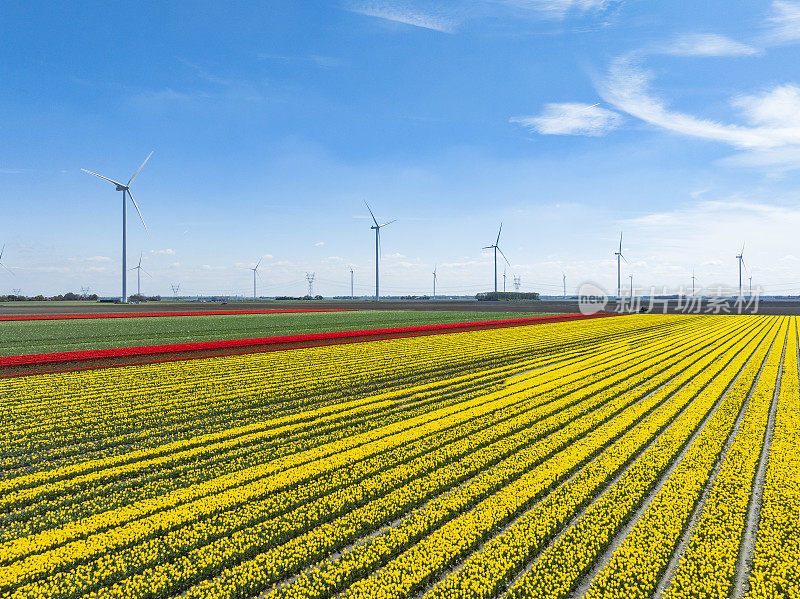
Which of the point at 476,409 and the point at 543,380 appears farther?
the point at 543,380

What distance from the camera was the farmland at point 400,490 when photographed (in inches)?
242

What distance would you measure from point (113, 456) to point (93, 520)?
10.6 feet

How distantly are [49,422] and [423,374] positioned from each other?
43.6 ft

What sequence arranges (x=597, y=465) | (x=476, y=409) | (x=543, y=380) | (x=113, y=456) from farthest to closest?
(x=543, y=380)
(x=476, y=409)
(x=113, y=456)
(x=597, y=465)

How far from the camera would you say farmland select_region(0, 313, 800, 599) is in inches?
242

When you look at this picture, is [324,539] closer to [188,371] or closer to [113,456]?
[113,456]

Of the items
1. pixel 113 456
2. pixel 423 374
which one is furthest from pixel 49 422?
pixel 423 374

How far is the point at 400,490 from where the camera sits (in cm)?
848

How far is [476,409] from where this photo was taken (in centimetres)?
1417

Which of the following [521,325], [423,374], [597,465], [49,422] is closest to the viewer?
[597,465]

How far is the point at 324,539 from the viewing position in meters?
6.88

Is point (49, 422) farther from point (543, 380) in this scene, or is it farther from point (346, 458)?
point (543, 380)

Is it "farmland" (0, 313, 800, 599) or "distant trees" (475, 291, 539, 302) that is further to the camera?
"distant trees" (475, 291, 539, 302)

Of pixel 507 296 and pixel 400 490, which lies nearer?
pixel 400 490
